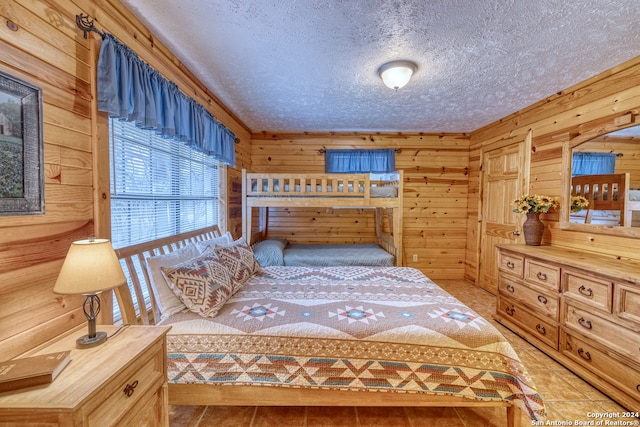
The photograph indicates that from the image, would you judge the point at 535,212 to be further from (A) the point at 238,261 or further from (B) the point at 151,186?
(B) the point at 151,186

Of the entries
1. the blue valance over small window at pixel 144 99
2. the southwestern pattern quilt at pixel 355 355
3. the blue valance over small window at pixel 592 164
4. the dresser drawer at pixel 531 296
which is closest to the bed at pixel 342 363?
the southwestern pattern quilt at pixel 355 355

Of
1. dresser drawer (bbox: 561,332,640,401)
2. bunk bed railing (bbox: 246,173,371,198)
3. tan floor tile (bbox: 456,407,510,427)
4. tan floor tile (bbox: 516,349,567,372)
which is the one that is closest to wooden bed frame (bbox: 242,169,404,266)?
bunk bed railing (bbox: 246,173,371,198)

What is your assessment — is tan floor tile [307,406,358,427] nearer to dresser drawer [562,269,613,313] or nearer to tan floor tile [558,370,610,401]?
tan floor tile [558,370,610,401]

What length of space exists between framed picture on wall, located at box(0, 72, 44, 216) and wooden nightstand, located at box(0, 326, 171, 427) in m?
0.60

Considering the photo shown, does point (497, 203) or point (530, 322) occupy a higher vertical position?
point (497, 203)

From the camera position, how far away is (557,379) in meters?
1.93

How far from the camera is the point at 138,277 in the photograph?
1.75m

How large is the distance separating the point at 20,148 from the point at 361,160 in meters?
3.74

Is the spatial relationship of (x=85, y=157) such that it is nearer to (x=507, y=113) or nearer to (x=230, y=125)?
(x=230, y=125)

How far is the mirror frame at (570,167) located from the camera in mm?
2044

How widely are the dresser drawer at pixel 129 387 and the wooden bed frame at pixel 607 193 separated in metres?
3.25

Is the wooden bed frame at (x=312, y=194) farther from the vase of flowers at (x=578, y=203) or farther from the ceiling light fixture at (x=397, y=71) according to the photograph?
the vase of flowers at (x=578, y=203)

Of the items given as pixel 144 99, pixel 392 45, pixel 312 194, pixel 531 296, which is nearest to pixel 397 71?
pixel 392 45

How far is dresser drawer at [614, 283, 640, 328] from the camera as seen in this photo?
1590 millimetres
